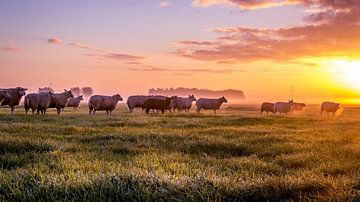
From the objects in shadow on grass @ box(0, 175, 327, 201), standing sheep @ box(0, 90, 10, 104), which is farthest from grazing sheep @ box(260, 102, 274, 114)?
shadow on grass @ box(0, 175, 327, 201)

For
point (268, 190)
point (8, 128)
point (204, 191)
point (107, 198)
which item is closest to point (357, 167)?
point (268, 190)

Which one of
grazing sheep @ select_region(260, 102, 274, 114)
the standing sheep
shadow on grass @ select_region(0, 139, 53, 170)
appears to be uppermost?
the standing sheep

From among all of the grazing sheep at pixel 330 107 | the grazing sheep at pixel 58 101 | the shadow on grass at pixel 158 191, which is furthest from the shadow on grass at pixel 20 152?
the grazing sheep at pixel 330 107

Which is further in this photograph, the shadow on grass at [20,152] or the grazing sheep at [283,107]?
the grazing sheep at [283,107]

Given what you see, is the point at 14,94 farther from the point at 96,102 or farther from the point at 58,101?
the point at 96,102

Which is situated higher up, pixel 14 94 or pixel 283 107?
pixel 14 94

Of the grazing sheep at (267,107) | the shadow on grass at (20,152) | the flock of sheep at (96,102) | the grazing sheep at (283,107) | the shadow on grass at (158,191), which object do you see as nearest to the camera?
the shadow on grass at (158,191)

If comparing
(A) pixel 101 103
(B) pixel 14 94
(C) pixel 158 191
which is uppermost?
(B) pixel 14 94

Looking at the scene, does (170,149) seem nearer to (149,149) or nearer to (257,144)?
(149,149)

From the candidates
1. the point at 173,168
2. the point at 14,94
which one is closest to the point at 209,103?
the point at 14,94

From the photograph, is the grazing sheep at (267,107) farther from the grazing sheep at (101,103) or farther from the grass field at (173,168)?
the grass field at (173,168)

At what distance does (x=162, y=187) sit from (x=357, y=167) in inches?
214

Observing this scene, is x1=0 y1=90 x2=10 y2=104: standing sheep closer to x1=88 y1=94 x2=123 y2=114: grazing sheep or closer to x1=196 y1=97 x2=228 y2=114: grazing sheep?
x1=88 y1=94 x2=123 y2=114: grazing sheep

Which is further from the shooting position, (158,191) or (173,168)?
(173,168)
